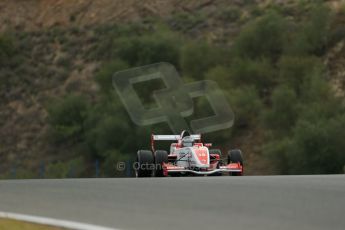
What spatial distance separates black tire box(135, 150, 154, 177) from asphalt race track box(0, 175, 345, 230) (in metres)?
11.8

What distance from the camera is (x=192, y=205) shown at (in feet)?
38.4

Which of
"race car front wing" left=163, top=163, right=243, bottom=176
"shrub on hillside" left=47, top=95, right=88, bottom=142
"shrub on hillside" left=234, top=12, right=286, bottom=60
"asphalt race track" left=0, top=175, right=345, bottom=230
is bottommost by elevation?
"shrub on hillside" left=47, top=95, right=88, bottom=142

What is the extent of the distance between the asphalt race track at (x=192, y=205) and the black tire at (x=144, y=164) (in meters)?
11.8

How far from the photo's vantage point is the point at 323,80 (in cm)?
5094

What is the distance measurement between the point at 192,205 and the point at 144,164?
1615 cm

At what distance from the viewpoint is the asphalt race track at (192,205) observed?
9.76m

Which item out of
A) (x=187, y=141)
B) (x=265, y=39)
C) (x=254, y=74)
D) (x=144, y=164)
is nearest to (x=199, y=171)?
(x=187, y=141)

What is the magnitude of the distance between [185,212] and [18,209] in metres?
2.68

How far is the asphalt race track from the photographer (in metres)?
9.76

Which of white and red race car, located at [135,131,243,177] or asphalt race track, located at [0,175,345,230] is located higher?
asphalt race track, located at [0,175,345,230]

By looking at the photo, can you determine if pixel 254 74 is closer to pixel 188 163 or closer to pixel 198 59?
pixel 198 59

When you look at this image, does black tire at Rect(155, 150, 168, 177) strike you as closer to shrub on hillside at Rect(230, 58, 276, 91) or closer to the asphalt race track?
the asphalt race track

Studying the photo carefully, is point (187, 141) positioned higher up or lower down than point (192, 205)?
lower down

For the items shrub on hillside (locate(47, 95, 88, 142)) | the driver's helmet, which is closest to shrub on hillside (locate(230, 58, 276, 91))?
shrub on hillside (locate(47, 95, 88, 142))
